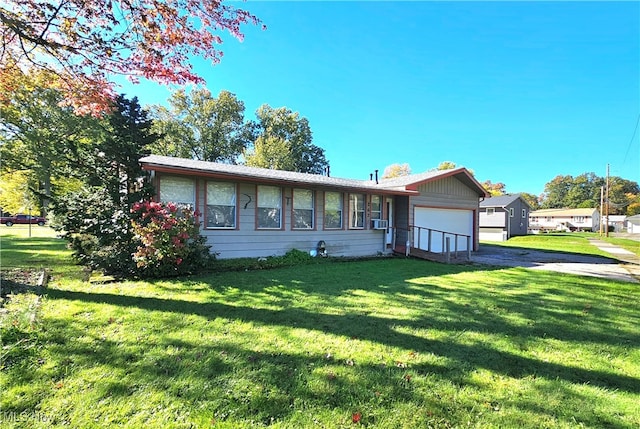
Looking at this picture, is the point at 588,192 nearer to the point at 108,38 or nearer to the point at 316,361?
the point at 316,361

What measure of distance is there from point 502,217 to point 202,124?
30043 mm

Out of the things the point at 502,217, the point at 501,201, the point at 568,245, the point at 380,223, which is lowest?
the point at 568,245

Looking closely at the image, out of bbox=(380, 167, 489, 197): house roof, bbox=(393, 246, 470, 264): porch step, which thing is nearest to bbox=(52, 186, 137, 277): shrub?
bbox=(393, 246, 470, 264): porch step

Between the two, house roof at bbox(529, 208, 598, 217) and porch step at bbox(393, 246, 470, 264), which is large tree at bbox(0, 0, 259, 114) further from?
house roof at bbox(529, 208, 598, 217)

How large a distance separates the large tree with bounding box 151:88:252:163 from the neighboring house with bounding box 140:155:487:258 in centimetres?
2158

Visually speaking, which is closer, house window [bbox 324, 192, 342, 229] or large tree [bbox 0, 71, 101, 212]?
house window [bbox 324, 192, 342, 229]

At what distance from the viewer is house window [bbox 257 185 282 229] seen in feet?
30.2

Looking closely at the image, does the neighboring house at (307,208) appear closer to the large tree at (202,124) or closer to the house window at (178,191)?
the house window at (178,191)

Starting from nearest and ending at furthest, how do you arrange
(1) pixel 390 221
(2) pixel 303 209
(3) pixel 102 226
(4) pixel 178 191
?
(3) pixel 102 226
(4) pixel 178 191
(2) pixel 303 209
(1) pixel 390 221

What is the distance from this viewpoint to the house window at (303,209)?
9.88 m

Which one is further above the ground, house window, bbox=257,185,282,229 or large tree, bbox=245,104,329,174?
large tree, bbox=245,104,329,174

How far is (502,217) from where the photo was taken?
26953 mm

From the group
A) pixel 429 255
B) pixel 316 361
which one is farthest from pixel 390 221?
pixel 316 361

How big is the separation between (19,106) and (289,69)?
46.5 ft
